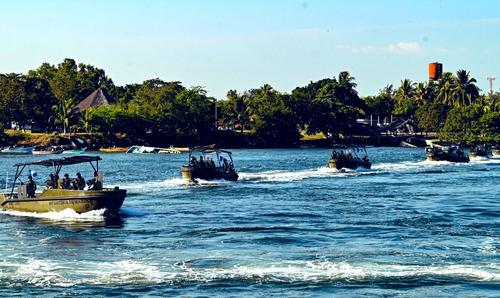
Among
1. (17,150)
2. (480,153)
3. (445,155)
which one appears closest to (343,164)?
(445,155)

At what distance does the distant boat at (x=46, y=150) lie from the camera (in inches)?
6521

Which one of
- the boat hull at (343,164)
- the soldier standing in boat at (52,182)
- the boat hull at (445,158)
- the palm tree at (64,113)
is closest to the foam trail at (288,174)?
the boat hull at (343,164)

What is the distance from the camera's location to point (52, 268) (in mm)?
38188

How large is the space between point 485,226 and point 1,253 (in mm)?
27096

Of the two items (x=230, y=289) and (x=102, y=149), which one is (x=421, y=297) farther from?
(x=102, y=149)

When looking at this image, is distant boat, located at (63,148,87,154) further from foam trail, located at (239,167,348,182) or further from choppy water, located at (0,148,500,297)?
choppy water, located at (0,148,500,297)

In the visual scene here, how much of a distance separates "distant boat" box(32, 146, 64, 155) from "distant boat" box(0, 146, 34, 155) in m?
Result: 2.19

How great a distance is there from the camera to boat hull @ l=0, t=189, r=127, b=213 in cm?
5262

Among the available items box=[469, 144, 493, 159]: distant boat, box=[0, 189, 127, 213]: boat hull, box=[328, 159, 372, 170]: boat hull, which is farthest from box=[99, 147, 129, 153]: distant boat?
box=[0, 189, 127, 213]: boat hull

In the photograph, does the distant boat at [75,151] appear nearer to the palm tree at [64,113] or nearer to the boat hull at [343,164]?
the palm tree at [64,113]

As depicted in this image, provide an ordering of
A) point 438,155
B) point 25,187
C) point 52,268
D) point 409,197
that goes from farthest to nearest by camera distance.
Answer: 1. point 438,155
2. point 409,197
3. point 25,187
4. point 52,268

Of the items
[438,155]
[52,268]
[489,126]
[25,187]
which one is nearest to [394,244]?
[52,268]

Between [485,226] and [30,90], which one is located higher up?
[30,90]

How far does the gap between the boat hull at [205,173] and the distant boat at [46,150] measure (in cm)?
8636
